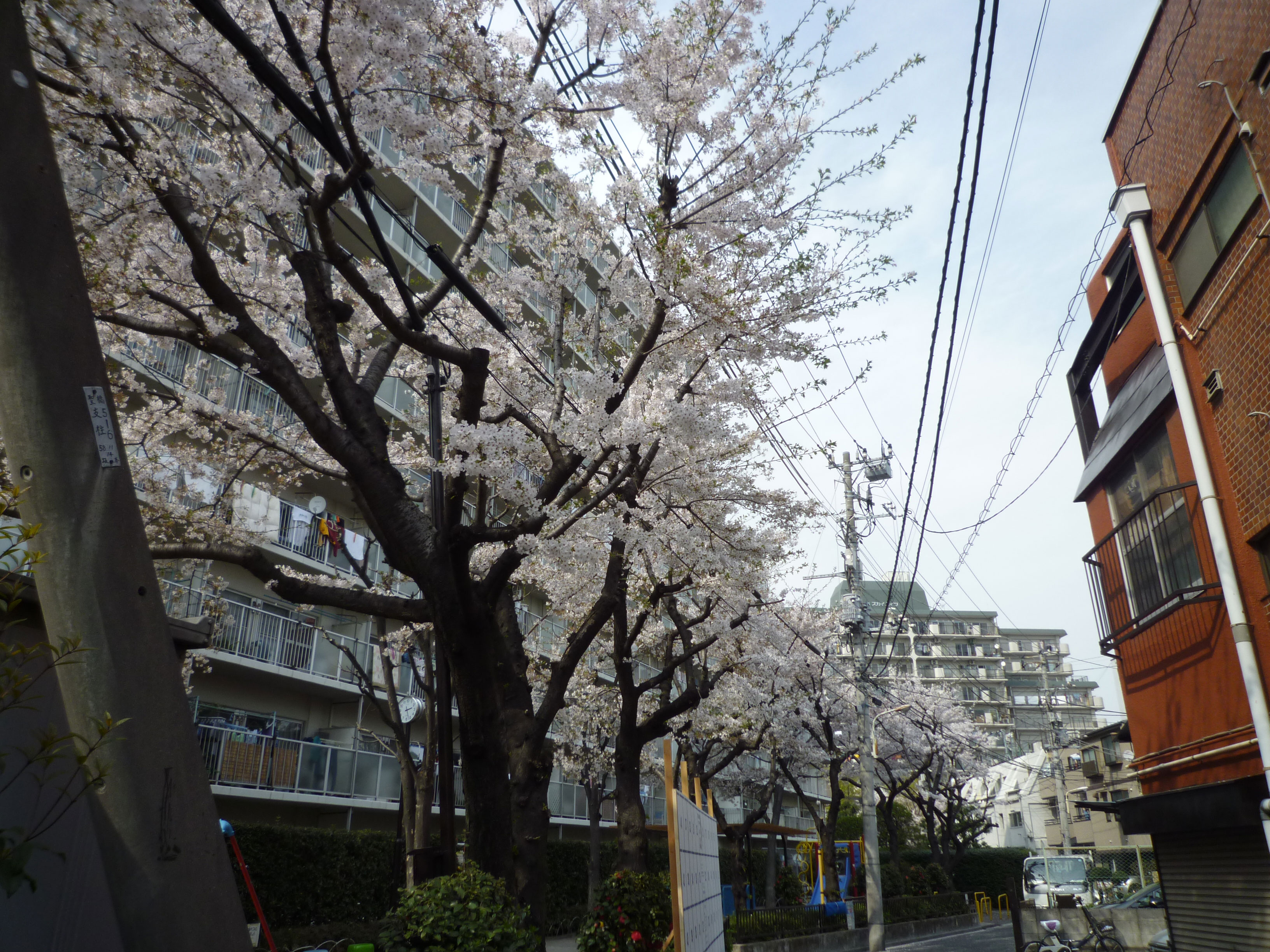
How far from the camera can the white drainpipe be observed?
755 cm

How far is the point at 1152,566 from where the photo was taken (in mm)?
10312

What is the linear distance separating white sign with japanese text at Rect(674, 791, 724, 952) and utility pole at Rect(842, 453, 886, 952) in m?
10.5

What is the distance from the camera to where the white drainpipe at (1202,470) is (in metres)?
7.55

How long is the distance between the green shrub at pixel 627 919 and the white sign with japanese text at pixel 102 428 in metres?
9.03

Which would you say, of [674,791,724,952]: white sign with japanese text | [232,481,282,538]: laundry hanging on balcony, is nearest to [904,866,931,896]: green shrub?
[232,481,282,538]: laundry hanging on balcony

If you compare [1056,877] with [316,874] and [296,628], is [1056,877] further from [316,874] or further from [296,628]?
[296,628]

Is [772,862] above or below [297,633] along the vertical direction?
below

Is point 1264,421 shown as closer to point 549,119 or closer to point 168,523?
point 549,119

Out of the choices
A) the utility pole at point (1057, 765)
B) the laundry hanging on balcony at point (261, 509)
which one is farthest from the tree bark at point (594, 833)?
the utility pole at point (1057, 765)

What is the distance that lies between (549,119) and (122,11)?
4.13 m

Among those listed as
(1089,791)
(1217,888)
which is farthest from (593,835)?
(1089,791)

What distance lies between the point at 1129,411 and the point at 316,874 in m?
16.3

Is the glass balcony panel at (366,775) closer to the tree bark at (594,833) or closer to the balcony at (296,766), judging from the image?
the balcony at (296,766)

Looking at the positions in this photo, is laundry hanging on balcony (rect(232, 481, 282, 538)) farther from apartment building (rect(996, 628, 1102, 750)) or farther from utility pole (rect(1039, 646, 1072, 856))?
apartment building (rect(996, 628, 1102, 750))
